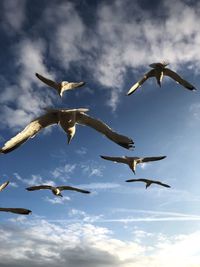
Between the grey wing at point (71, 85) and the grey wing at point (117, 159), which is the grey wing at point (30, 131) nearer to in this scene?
the grey wing at point (71, 85)

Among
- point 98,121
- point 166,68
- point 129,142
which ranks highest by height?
point 166,68

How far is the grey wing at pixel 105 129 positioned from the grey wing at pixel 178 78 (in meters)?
9.93

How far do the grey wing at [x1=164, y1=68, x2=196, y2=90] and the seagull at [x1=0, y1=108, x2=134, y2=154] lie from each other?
393 inches

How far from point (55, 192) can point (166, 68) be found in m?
17.1

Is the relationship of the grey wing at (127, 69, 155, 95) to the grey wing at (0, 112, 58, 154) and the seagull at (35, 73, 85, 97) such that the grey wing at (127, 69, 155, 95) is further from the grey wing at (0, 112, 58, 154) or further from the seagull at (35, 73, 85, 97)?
the grey wing at (0, 112, 58, 154)

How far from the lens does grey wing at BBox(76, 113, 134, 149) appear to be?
40.5ft

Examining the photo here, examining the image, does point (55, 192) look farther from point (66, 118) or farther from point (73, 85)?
point (66, 118)

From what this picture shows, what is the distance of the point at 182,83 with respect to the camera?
24.2 m

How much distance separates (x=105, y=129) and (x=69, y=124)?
1.55 meters

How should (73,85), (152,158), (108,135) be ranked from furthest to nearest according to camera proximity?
(152,158), (73,85), (108,135)

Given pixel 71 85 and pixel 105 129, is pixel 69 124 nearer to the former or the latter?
pixel 105 129

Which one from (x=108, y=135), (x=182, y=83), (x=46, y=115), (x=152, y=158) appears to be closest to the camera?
(x=108, y=135)

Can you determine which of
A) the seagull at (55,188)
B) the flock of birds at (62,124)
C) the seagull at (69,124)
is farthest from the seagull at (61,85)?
the seagull at (55,188)

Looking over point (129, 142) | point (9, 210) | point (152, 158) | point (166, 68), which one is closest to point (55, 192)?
point (152, 158)
